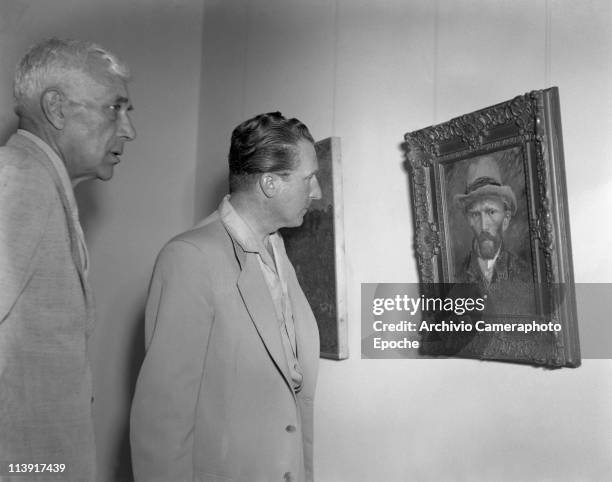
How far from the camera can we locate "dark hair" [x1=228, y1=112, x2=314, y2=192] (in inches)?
90.7

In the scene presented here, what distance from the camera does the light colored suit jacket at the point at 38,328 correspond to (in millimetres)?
1638

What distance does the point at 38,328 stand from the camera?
1.67 metres

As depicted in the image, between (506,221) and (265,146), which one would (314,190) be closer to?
(265,146)

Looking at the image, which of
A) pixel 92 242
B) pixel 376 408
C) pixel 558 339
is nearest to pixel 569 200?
pixel 558 339

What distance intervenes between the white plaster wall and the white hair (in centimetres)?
123

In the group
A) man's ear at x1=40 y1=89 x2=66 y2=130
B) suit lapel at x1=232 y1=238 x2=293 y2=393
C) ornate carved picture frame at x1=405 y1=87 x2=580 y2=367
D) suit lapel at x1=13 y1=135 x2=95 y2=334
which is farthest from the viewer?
suit lapel at x1=232 y1=238 x2=293 y2=393

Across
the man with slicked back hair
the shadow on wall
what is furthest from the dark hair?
the shadow on wall

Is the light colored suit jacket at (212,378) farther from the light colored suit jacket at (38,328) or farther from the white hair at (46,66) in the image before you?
the white hair at (46,66)

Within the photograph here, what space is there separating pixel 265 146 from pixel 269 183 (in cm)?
12

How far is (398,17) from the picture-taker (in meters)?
2.78

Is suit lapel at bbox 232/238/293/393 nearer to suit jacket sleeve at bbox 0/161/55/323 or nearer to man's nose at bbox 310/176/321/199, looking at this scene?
man's nose at bbox 310/176/321/199

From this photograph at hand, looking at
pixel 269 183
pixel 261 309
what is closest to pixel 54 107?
pixel 269 183

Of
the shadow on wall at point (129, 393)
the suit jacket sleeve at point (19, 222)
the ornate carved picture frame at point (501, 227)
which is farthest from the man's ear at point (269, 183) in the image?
the shadow on wall at point (129, 393)

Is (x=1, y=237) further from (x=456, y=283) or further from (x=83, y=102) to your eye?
(x=456, y=283)
